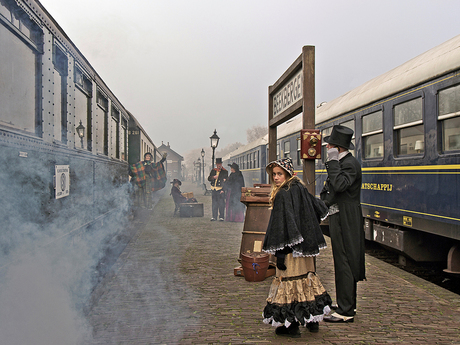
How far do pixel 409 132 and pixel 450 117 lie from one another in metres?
0.97

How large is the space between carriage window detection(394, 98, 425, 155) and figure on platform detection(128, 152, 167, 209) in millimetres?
8649

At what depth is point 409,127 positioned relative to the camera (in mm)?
5617

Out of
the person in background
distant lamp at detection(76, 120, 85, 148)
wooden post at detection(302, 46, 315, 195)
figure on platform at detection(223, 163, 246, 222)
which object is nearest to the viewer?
→ wooden post at detection(302, 46, 315, 195)

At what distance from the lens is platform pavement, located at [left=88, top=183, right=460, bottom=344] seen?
3.26m

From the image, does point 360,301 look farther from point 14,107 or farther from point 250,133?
point 250,133

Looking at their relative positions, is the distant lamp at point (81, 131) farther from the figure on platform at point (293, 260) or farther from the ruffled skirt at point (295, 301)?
the ruffled skirt at point (295, 301)

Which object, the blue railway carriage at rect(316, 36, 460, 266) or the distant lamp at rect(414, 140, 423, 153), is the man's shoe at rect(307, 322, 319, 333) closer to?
the blue railway carriage at rect(316, 36, 460, 266)

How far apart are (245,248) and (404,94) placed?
3.62 metres

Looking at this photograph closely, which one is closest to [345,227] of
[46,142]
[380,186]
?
[380,186]

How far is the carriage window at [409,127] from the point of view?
210 inches

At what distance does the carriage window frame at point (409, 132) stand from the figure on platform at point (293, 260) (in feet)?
9.76

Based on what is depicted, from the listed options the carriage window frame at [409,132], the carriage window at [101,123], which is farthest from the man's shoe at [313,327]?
the carriage window at [101,123]

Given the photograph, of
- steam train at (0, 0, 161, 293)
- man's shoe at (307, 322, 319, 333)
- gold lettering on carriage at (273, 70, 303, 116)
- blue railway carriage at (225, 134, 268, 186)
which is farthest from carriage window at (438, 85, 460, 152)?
blue railway carriage at (225, 134, 268, 186)

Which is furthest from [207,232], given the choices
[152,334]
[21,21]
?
[21,21]
